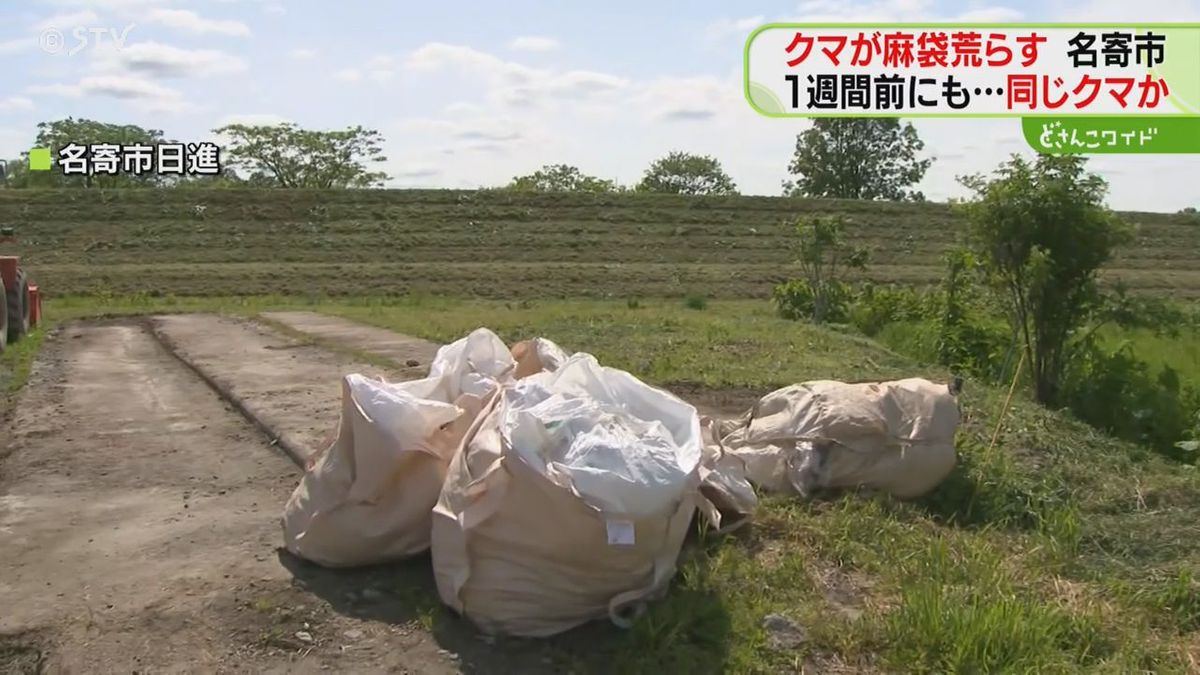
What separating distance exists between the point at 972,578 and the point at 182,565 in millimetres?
2956

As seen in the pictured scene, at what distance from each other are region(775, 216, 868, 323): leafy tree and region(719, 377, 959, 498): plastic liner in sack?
10323 mm

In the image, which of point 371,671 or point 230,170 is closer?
point 371,671

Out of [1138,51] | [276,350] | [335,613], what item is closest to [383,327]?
[276,350]

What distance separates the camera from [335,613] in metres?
3.62

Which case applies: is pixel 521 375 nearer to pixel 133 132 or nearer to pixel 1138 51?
pixel 1138 51

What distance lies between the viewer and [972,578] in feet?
12.2

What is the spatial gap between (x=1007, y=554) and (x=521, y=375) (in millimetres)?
2136

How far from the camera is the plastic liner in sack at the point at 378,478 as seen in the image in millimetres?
3883

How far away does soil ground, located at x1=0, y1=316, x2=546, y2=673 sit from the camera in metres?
3.33

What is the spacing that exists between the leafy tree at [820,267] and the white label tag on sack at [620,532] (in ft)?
39.7

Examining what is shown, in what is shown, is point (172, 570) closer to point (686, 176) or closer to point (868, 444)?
point (868, 444)

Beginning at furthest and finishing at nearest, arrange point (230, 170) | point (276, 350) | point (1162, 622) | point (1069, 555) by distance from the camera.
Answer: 1. point (230, 170)
2. point (276, 350)
3. point (1069, 555)
4. point (1162, 622)

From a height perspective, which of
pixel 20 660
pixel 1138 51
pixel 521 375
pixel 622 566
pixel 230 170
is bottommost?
pixel 20 660
